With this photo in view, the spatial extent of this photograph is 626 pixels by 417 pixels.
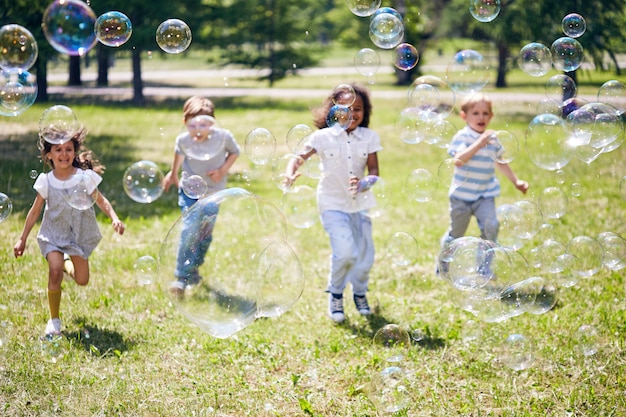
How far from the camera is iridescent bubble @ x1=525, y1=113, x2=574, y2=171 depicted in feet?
17.0

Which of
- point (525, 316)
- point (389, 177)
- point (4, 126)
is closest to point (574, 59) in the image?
point (525, 316)

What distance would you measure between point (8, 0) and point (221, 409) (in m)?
8.48

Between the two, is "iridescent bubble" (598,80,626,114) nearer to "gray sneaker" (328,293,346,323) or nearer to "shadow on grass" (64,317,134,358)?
"gray sneaker" (328,293,346,323)

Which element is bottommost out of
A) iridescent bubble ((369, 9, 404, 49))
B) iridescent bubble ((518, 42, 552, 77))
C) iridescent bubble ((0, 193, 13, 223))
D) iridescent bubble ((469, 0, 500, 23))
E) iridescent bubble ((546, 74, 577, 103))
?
iridescent bubble ((0, 193, 13, 223))

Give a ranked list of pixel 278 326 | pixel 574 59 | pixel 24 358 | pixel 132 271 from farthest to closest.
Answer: pixel 132 271 < pixel 574 59 < pixel 278 326 < pixel 24 358

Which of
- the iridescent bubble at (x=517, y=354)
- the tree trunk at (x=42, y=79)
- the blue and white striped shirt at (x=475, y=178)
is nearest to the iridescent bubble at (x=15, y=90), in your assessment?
the blue and white striped shirt at (x=475, y=178)

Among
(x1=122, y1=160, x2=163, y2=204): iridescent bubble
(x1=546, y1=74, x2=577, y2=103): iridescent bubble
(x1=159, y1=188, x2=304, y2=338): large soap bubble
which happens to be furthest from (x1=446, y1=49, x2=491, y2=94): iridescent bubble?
(x1=122, y1=160, x2=163, y2=204): iridescent bubble

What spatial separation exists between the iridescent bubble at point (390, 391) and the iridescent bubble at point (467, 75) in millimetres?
2498

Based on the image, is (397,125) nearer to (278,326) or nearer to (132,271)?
(278,326)

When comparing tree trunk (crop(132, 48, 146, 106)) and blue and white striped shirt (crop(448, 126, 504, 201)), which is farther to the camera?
tree trunk (crop(132, 48, 146, 106))

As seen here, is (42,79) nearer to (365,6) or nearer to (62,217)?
(62,217)

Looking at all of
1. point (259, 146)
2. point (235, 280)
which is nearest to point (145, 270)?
point (235, 280)

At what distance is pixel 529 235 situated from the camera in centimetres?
539

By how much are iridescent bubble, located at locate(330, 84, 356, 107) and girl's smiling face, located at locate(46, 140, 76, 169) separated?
183 cm
